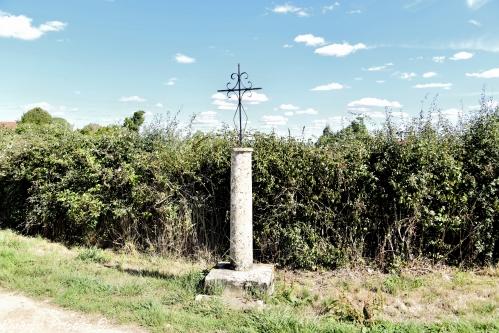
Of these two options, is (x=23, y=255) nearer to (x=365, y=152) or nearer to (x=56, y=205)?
(x=56, y=205)

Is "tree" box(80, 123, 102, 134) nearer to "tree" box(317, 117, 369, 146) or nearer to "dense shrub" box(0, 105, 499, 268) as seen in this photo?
"dense shrub" box(0, 105, 499, 268)

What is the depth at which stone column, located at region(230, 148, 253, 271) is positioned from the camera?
5.48 meters

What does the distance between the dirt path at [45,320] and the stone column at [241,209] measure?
1631mm

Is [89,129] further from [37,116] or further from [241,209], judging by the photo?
[37,116]

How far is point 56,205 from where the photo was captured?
8430 millimetres

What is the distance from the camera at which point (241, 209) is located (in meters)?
5.49

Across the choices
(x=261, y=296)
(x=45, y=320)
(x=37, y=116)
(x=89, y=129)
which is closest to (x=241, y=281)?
(x=261, y=296)

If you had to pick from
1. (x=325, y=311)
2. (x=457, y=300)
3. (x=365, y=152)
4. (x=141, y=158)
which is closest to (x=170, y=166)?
(x=141, y=158)

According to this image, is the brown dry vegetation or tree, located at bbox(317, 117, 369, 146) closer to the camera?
the brown dry vegetation

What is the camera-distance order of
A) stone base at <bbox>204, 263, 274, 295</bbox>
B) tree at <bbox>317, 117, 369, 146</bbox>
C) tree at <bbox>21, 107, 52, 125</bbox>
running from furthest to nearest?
tree at <bbox>21, 107, 52, 125</bbox>, tree at <bbox>317, 117, 369, 146</bbox>, stone base at <bbox>204, 263, 274, 295</bbox>

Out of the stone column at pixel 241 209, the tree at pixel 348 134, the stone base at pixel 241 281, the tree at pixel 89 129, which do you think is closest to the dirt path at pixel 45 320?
the stone base at pixel 241 281

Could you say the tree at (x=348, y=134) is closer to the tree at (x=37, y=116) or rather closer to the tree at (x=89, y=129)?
the tree at (x=89, y=129)

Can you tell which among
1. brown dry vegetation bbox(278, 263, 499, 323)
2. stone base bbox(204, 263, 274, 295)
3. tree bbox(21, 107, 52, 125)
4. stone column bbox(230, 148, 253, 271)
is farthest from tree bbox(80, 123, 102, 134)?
tree bbox(21, 107, 52, 125)

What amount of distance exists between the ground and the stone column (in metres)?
0.51
